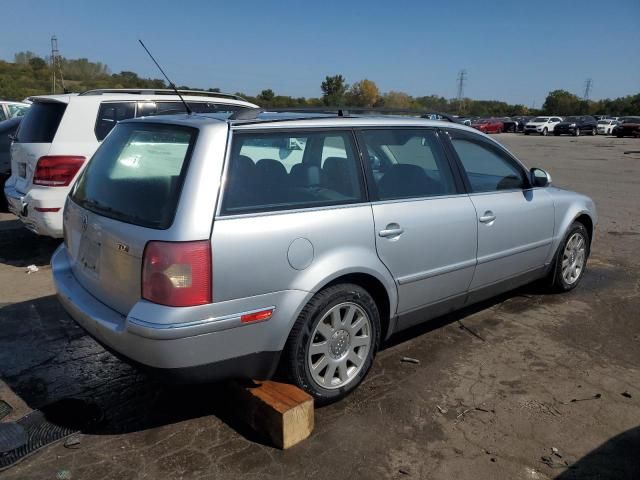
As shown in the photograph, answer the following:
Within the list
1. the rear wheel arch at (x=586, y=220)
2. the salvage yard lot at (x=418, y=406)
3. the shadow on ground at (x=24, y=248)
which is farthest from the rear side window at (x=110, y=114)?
the rear wheel arch at (x=586, y=220)

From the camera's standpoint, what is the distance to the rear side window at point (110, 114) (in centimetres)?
592

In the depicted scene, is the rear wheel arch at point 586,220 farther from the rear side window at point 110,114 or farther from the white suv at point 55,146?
the rear side window at point 110,114

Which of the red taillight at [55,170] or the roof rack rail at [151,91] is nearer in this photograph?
the red taillight at [55,170]

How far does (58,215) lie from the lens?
551 cm

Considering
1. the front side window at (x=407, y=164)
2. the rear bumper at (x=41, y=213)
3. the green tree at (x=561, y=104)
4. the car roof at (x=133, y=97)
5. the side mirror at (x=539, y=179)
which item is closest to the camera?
the front side window at (x=407, y=164)

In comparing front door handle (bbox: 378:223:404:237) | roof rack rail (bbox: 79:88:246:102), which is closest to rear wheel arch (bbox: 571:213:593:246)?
front door handle (bbox: 378:223:404:237)

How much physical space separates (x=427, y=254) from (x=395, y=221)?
38cm

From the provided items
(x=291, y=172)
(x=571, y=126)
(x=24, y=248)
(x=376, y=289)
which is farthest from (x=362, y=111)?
(x=571, y=126)

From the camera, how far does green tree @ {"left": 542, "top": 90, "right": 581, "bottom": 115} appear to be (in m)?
81.9

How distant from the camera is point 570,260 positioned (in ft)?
16.8

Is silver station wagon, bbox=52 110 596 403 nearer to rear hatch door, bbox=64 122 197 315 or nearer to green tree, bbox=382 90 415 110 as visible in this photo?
rear hatch door, bbox=64 122 197 315

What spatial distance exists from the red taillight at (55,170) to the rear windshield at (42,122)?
25 centimetres

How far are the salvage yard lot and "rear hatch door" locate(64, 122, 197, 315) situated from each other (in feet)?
2.52

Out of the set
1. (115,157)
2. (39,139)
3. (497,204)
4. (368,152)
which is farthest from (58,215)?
(497,204)
